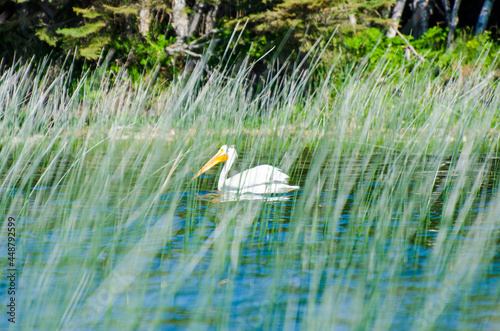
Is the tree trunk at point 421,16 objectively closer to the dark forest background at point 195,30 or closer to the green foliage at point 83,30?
the dark forest background at point 195,30

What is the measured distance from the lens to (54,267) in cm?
193

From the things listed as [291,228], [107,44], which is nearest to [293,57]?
[107,44]

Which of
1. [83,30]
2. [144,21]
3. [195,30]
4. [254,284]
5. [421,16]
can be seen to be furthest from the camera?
[421,16]

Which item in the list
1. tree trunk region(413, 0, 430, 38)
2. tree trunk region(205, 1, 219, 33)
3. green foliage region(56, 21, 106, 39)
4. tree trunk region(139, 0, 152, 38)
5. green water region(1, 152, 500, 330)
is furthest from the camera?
tree trunk region(413, 0, 430, 38)

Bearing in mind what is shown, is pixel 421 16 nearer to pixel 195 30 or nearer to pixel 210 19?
pixel 210 19

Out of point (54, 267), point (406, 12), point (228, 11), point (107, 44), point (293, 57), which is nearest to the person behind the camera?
point (54, 267)

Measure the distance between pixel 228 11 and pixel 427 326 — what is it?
10.7 meters

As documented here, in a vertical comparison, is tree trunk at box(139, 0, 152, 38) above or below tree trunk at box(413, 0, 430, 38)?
below

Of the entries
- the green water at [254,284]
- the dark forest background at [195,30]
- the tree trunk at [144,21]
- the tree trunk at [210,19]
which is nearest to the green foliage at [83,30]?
the dark forest background at [195,30]

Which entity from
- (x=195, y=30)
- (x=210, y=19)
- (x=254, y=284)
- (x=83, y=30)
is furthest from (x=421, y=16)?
(x=254, y=284)

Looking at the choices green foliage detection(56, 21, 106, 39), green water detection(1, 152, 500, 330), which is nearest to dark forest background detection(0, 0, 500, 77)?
green foliage detection(56, 21, 106, 39)

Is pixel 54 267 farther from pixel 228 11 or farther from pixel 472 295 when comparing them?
pixel 228 11

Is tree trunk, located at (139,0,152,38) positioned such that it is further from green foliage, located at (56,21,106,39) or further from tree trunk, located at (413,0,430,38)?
tree trunk, located at (413,0,430,38)

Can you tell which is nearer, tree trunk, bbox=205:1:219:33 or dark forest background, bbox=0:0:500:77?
dark forest background, bbox=0:0:500:77
